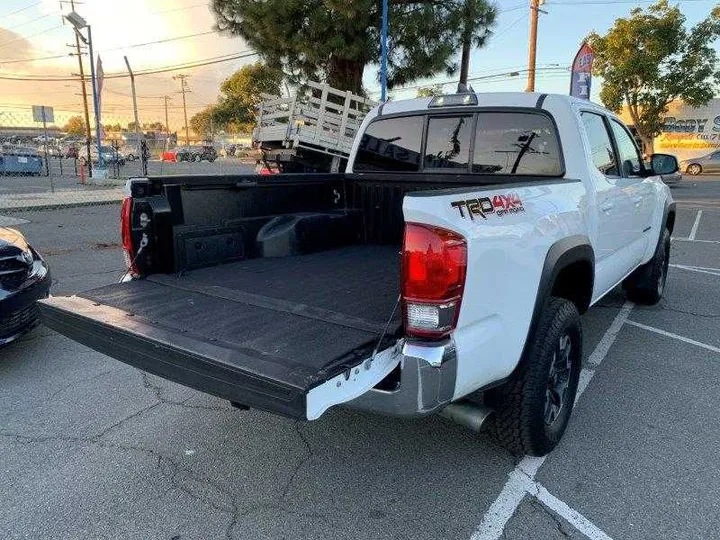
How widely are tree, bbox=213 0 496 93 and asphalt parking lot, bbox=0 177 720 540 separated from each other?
1301 cm

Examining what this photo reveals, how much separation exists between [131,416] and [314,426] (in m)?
1.20

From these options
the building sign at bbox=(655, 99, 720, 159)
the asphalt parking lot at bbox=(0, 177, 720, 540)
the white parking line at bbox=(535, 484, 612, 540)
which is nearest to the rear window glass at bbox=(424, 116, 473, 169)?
the asphalt parking lot at bbox=(0, 177, 720, 540)

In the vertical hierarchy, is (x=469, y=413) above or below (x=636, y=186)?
below

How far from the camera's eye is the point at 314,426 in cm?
329

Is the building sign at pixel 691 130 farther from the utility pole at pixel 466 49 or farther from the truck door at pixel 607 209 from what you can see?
the truck door at pixel 607 209

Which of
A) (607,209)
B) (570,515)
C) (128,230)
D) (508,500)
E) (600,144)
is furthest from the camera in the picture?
(600,144)

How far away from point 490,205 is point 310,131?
10661 millimetres

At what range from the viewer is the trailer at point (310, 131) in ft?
40.6

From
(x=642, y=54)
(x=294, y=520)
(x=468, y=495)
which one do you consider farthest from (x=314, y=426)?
(x=642, y=54)

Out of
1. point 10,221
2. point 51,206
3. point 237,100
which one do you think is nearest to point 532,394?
point 10,221

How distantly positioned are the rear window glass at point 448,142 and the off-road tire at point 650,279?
2.62 meters

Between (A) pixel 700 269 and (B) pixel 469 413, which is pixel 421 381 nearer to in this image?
(B) pixel 469 413

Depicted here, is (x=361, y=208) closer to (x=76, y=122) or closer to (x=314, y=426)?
(x=314, y=426)

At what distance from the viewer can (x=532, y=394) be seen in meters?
2.66
